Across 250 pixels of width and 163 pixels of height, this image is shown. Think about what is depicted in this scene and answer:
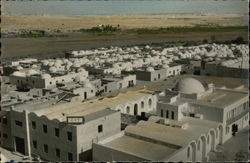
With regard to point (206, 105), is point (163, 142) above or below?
below

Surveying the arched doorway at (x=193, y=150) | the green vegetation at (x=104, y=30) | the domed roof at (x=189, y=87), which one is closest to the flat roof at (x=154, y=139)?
the arched doorway at (x=193, y=150)

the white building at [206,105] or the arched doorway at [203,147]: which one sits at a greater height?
the white building at [206,105]

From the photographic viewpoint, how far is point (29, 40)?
12469cm

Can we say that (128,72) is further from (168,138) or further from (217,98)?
(168,138)

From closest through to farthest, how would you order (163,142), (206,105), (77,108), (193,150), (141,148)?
(141,148), (163,142), (193,150), (77,108), (206,105)

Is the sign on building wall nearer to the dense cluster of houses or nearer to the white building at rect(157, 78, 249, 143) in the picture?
the dense cluster of houses

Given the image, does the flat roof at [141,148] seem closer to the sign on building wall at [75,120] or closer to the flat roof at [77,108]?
the sign on building wall at [75,120]

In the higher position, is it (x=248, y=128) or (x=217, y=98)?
(x=217, y=98)

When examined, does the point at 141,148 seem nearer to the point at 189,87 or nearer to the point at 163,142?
the point at 163,142

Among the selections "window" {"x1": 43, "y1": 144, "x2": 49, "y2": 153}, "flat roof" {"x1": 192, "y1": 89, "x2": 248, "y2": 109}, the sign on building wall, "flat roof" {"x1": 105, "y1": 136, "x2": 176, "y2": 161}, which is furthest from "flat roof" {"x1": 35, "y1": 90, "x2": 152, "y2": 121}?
"flat roof" {"x1": 192, "y1": 89, "x2": 248, "y2": 109}

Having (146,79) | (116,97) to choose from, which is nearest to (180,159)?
(116,97)

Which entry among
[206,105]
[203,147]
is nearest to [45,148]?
[203,147]

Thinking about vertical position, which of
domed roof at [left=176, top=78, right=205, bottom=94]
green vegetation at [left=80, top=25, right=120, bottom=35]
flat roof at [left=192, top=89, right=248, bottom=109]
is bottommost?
flat roof at [left=192, top=89, right=248, bottom=109]

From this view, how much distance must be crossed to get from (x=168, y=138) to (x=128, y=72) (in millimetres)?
26784
